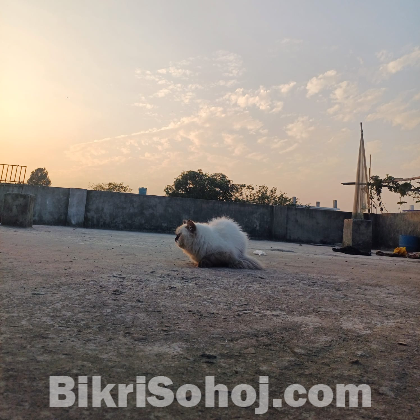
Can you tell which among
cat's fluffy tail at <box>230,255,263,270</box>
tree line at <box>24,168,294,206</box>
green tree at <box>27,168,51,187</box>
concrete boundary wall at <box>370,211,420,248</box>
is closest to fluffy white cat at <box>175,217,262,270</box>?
cat's fluffy tail at <box>230,255,263,270</box>

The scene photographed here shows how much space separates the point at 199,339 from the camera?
5.73ft

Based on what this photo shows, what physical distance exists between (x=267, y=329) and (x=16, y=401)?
130 centimetres

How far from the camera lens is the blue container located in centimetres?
1082

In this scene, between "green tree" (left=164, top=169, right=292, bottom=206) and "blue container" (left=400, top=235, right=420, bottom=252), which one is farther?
"green tree" (left=164, top=169, right=292, bottom=206)

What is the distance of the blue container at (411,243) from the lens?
10.8 m

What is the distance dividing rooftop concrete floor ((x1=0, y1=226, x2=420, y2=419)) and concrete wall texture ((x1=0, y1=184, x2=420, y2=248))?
11630mm

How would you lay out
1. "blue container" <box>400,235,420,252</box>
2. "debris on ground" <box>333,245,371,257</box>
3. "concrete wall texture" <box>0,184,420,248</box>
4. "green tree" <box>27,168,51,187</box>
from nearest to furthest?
"debris on ground" <box>333,245,371,257</box> → "blue container" <box>400,235,420,252</box> → "concrete wall texture" <box>0,184,420,248</box> → "green tree" <box>27,168,51,187</box>

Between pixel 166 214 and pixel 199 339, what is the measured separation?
13.4m

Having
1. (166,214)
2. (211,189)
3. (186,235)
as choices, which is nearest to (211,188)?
(211,189)

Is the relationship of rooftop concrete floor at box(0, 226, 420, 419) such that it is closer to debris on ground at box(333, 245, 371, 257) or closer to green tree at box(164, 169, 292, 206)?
debris on ground at box(333, 245, 371, 257)

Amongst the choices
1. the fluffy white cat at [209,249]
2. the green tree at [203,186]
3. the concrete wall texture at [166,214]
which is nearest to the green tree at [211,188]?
the green tree at [203,186]

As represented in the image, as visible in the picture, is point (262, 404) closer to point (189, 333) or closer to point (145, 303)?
point (189, 333)

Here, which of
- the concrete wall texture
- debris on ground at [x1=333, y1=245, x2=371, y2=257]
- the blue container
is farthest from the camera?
the concrete wall texture

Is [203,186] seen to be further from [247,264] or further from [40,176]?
[40,176]
